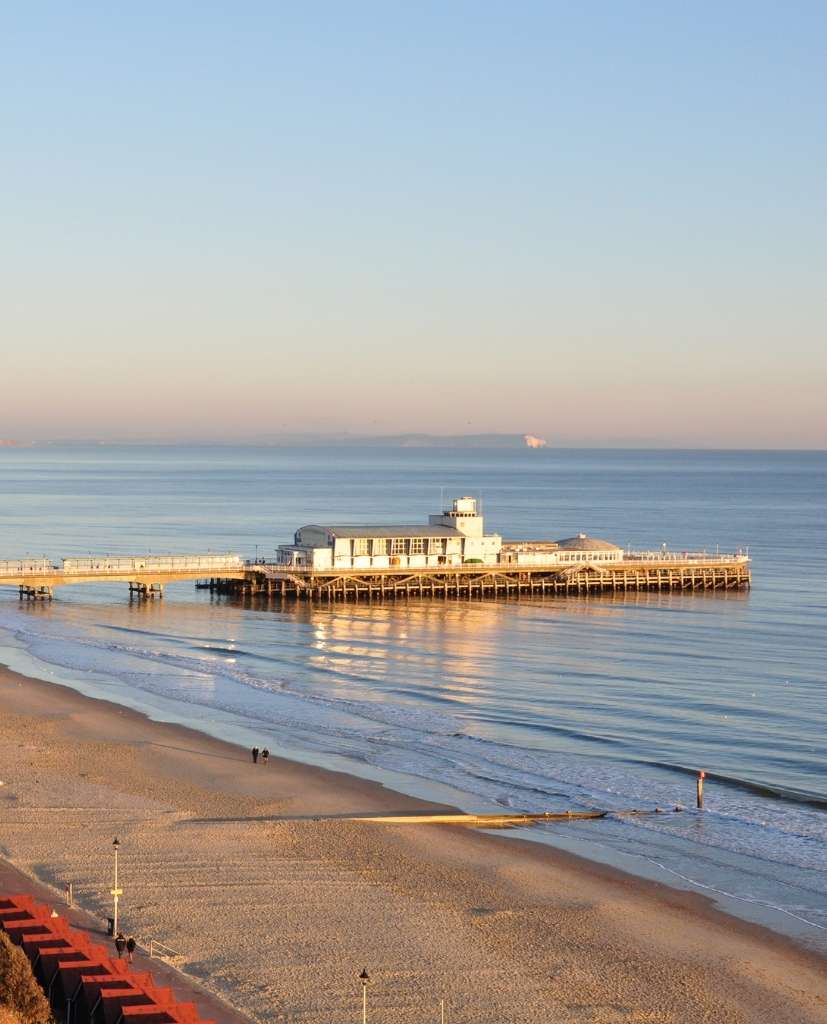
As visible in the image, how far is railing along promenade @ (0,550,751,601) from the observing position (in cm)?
8919

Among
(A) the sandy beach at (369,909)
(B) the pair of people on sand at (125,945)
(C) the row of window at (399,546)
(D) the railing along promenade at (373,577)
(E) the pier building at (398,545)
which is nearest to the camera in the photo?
(A) the sandy beach at (369,909)

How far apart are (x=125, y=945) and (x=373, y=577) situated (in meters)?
65.0

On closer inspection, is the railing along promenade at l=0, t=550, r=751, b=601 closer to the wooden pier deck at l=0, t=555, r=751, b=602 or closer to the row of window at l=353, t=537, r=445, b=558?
the wooden pier deck at l=0, t=555, r=751, b=602

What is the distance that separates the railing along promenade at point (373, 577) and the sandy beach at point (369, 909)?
4496 centimetres

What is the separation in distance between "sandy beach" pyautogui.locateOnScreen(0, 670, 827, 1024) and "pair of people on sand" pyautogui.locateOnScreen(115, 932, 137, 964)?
2.92 ft

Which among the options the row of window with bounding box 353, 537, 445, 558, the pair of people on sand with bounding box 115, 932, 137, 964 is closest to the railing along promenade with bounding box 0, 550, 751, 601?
the row of window with bounding box 353, 537, 445, 558

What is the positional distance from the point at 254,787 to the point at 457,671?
76.5 ft

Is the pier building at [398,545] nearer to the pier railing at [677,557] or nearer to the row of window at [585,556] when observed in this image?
the row of window at [585,556]

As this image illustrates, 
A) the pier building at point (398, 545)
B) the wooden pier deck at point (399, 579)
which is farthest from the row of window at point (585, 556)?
the pier building at point (398, 545)

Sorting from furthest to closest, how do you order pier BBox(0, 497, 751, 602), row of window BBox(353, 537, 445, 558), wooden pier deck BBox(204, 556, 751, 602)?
row of window BBox(353, 537, 445, 558)
wooden pier deck BBox(204, 556, 751, 602)
pier BBox(0, 497, 751, 602)

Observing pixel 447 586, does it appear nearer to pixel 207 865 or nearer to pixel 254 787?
pixel 254 787

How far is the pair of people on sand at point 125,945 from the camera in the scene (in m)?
27.8

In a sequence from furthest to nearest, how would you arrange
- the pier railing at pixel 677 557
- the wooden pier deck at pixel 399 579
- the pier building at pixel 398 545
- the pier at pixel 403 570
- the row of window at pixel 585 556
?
the pier railing at pixel 677 557
the row of window at pixel 585 556
the pier building at pixel 398 545
the pier at pixel 403 570
the wooden pier deck at pixel 399 579

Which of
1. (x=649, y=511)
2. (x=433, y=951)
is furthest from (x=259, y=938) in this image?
(x=649, y=511)
